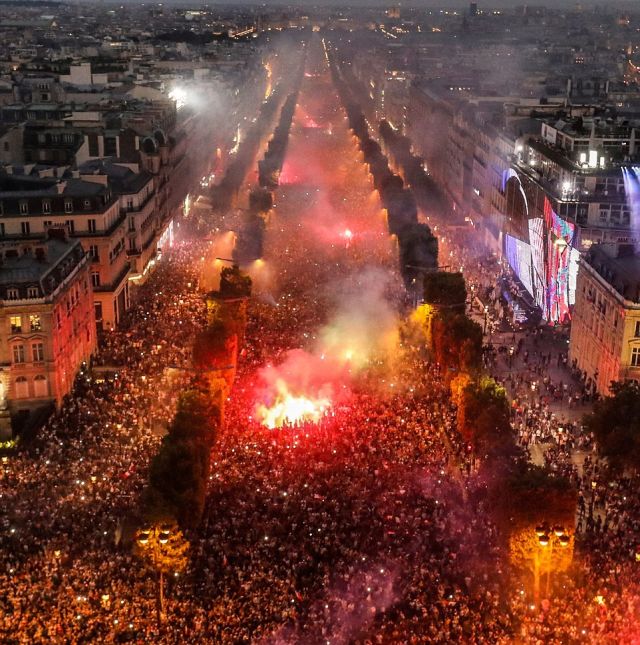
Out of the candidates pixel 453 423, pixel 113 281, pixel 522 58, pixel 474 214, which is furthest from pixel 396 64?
pixel 453 423

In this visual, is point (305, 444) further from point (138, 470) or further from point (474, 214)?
point (474, 214)

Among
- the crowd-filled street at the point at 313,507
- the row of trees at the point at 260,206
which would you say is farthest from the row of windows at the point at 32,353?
the row of trees at the point at 260,206

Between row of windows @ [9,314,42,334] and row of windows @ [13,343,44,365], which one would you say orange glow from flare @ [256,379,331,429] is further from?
row of windows @ [9,314,42,334]

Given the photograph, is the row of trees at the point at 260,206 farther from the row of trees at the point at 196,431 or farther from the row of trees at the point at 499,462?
the row of trees at the point at 499,462

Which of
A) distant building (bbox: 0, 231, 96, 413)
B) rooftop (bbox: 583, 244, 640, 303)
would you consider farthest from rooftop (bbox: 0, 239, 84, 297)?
rooftop (bbox: 583, 244, 640, 303)

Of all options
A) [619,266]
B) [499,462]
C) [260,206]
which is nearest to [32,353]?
[499,462]

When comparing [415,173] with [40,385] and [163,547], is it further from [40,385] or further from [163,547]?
[163,547]
